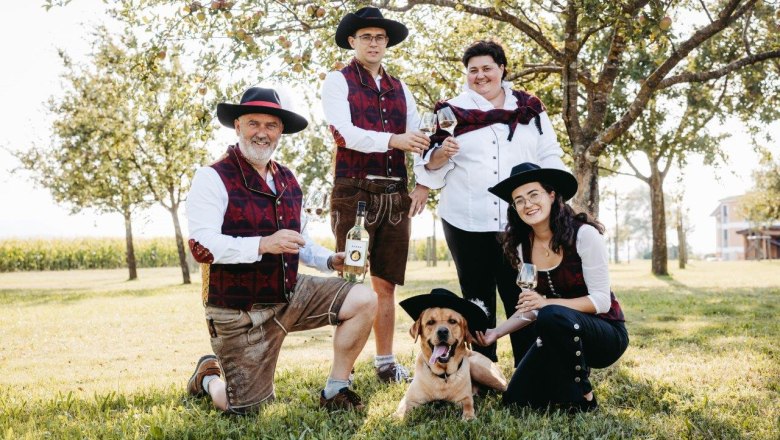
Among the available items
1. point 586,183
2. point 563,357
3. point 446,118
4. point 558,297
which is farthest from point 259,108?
point 586,183

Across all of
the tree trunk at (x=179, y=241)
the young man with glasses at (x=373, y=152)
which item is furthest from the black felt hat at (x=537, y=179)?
A: the tree trunk at (x=179, y=241)

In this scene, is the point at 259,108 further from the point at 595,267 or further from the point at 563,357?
the point at 563,357

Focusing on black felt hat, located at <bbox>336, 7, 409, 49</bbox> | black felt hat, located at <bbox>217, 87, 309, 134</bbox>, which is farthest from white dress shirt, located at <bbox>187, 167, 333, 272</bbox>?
black felt hat, located at <bbox>336, 7, 409, 49</bbox>

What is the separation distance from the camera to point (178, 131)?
8.87 metres

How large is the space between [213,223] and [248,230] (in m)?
0.23

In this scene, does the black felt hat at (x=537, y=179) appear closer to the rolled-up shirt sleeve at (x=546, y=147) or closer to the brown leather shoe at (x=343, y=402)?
the rolled-up shirt sleeve at (x=546, y=147)

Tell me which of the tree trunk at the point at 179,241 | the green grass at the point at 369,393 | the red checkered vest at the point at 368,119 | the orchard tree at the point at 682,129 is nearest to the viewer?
the green grass at the point at 369,393

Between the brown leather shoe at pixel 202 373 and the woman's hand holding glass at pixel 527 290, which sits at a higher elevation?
the woman's hand holding glass at pixel 527 290

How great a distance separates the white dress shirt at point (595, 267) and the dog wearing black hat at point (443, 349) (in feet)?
2.36

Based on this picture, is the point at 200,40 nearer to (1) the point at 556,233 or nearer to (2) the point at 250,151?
(2) the point at 250,151

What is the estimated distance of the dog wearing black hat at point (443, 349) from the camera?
4.04 metres

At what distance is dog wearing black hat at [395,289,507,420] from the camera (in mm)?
4035

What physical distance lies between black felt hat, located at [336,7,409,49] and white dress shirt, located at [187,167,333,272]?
1.63m

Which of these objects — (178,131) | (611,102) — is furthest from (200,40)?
(611,102)
